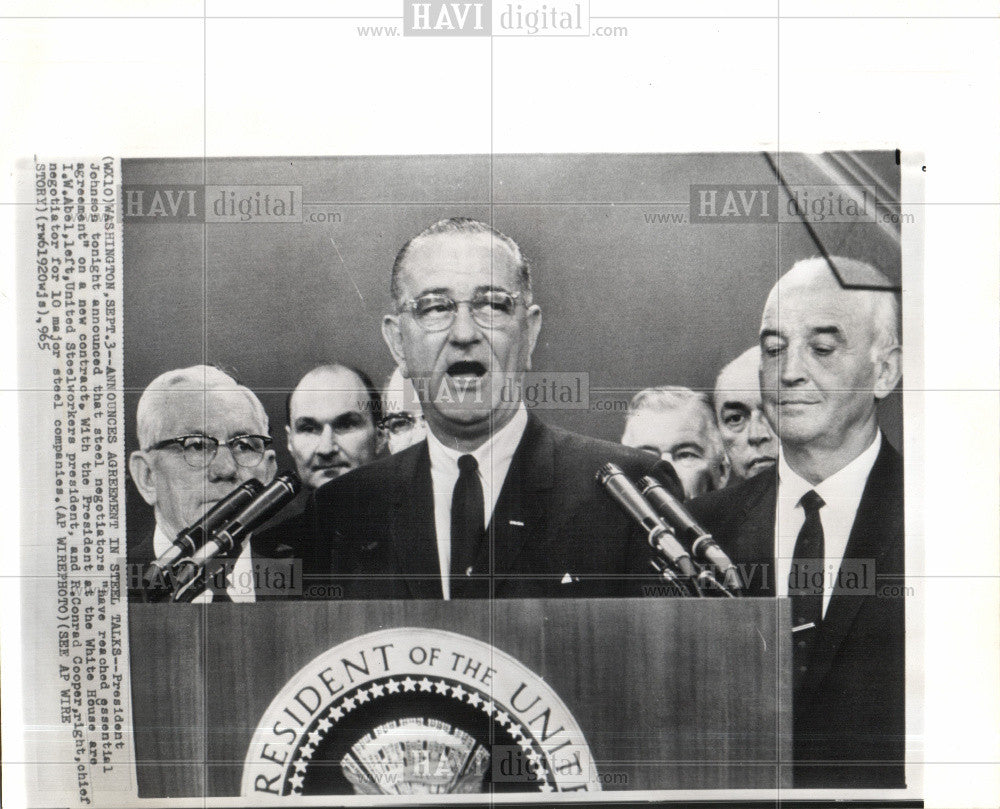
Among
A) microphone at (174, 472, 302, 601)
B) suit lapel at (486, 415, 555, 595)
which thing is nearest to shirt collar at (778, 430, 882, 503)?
suit lapel at (486, 415, 555, 595)

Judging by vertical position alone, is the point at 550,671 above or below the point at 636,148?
below

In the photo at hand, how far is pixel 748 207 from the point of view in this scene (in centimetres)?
214

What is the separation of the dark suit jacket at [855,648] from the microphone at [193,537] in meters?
1.12

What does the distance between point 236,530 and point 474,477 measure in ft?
1.81

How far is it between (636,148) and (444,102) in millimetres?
442

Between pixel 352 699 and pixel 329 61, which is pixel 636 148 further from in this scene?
pixel 352 699

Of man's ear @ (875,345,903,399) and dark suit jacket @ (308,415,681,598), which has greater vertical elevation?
man's ear @ (875,345,903,399)

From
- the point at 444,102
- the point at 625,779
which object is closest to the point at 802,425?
the point at 625,779

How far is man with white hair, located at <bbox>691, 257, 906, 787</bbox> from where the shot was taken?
7.02 feet

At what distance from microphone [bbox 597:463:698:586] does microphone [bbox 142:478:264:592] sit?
83cm

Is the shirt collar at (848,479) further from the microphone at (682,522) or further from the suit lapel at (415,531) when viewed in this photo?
the suit lapel at (415,531)

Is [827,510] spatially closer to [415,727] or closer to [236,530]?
[415,727]

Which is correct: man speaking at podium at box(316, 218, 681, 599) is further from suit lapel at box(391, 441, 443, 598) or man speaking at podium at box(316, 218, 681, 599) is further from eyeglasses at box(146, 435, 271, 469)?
eyeglasses at box(146, 435, 271, 469)

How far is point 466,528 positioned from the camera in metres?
2.15
